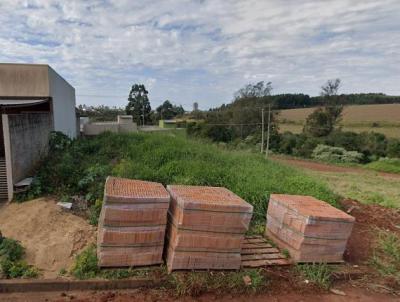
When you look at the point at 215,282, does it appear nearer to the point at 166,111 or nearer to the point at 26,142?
the point at 26,142

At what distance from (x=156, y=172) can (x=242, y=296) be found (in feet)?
11.4

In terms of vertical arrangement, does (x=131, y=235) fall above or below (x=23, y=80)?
below

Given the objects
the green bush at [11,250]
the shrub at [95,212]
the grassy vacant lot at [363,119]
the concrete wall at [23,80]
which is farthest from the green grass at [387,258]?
the grassy vacant lot at [363,119]

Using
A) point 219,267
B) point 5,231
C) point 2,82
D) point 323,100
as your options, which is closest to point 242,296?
point 219,267

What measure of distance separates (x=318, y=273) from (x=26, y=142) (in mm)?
5995

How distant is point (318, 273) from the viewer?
3697 mm

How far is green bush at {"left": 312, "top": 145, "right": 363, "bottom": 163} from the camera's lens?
23.4 m

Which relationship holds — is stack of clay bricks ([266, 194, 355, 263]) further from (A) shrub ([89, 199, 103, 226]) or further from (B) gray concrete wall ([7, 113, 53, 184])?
(B) gray concrete wall ([7, 113, 53, 184])

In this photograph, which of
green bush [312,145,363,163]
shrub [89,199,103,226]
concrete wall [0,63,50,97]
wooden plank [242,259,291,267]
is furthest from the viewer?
green bush [312,145,363,163]

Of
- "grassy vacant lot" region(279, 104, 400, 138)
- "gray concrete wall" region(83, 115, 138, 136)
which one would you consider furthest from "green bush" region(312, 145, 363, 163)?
"gray concrete wall" region(83, 115, 138, 136)

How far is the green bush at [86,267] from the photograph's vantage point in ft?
10.8

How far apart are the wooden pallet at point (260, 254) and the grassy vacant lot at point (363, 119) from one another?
26.2m

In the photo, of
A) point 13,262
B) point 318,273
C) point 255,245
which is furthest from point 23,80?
point 318,273

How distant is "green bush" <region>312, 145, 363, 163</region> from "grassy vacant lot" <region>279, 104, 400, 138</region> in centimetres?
464
